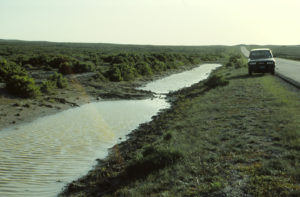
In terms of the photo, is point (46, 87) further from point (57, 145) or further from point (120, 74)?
point (57, 145)

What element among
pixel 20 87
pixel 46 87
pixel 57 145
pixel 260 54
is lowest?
pixel 57 145

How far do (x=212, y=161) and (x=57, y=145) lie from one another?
613cm

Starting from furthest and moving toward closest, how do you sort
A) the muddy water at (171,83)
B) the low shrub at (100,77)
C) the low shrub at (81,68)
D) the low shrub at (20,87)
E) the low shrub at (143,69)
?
1. the low shrub at (143,69)
2. the low shrub at (81,68)
3. the low shrub at (100,77)
4. the muddy water at (171,83)
5. the low shrub at (20,87)

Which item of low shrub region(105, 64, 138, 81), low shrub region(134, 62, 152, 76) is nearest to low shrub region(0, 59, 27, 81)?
low shrub region(105, 64, 138, 81)

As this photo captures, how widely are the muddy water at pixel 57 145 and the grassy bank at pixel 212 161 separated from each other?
0.71 metres

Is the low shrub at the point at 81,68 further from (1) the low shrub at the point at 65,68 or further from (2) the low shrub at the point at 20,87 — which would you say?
(2) the low shrub at the point at 20,87

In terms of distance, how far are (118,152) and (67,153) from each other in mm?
1715

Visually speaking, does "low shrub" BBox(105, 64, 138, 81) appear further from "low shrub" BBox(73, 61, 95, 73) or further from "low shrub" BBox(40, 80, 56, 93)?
"low shrub" BBox(40, 80, 56, 93)

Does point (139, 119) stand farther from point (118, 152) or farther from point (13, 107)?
point (13, 107)

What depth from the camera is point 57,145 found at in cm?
1060

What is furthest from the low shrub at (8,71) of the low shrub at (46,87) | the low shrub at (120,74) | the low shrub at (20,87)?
the low shrub at (120,74)

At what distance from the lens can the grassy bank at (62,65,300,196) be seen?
5.55 meters

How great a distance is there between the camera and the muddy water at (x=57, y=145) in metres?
7.54

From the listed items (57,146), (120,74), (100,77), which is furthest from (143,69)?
(57,146)
